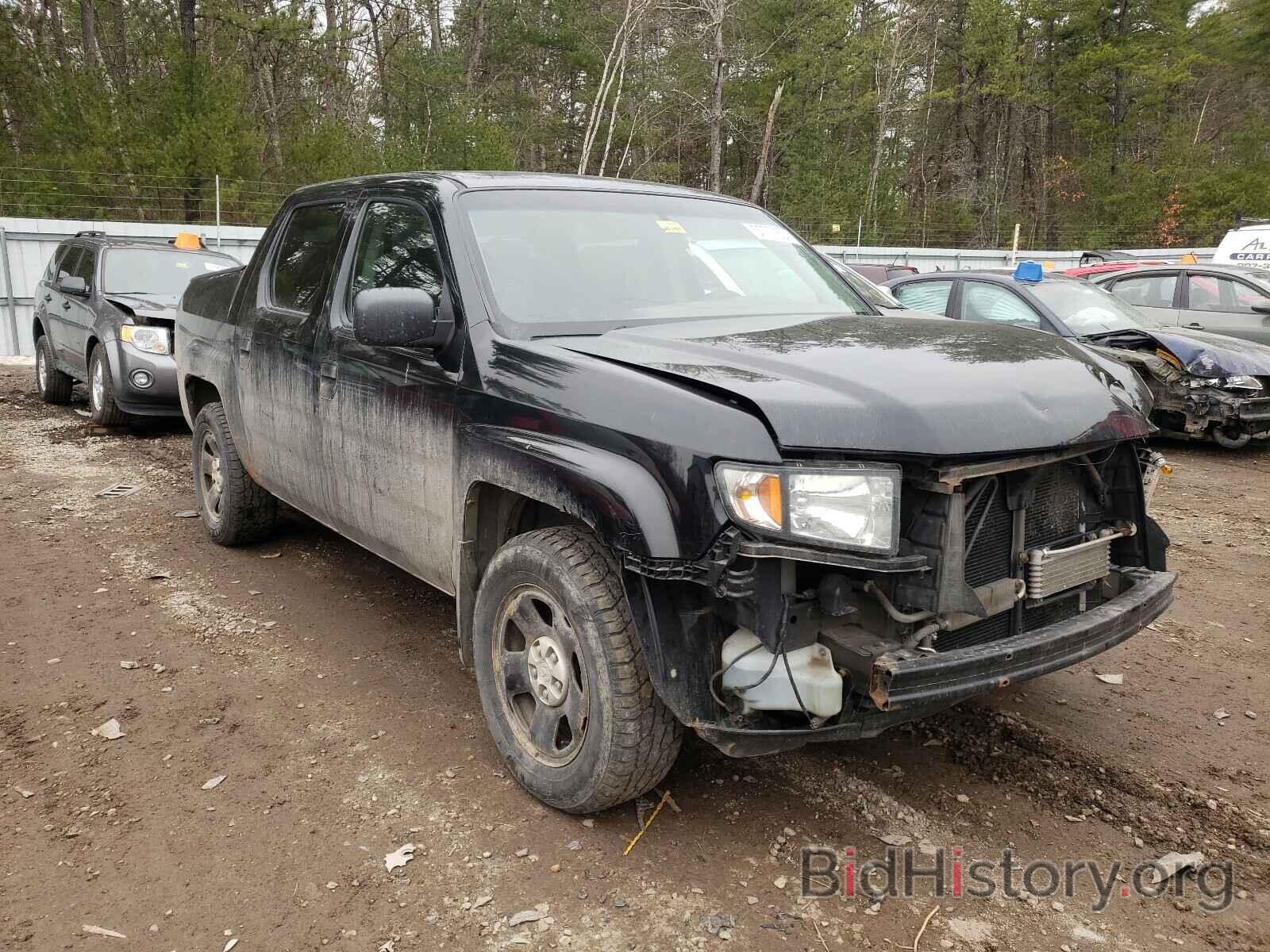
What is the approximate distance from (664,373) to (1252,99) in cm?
4470

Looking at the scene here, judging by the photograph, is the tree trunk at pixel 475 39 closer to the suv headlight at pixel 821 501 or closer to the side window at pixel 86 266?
the side window at pixel 86 266

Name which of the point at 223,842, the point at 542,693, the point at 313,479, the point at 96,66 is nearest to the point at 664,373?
the point at 542,693

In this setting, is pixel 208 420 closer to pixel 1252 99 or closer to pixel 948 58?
pixel 948 58

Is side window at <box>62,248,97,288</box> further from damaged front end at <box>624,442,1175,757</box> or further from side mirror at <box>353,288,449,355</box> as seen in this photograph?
damaged front end at <box>624,442,1175,757</box>

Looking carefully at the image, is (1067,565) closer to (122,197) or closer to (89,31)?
(122,197)

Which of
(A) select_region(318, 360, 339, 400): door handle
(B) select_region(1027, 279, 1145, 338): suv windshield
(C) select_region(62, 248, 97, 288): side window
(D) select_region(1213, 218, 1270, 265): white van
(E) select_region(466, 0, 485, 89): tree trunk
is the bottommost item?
(A) select_region(318, 360, 339, 400): door handle

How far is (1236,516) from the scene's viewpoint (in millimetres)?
6688

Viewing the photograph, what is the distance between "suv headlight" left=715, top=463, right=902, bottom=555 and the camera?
237cm

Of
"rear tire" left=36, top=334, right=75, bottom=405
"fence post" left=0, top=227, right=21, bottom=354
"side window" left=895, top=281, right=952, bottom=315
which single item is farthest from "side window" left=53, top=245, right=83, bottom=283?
"side window" left=895, top=281, right=952, bottom=315

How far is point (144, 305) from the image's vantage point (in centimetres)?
850

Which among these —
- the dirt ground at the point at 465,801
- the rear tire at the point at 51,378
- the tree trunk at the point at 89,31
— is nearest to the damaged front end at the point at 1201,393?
the dirt ground at the point at 465,801

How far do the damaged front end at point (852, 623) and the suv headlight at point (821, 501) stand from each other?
28mm

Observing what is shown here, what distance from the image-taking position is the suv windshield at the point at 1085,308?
883 cm

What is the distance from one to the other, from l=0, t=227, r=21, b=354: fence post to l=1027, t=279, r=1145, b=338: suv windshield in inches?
618
